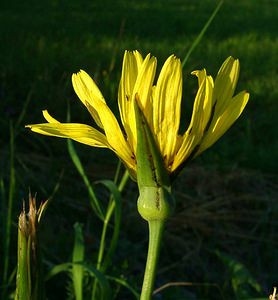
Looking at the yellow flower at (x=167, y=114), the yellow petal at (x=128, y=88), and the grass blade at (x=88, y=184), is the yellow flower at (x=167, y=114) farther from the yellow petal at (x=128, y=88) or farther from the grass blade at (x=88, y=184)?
the grass blade at (x=88, y=184)

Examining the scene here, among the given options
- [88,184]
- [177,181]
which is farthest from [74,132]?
[177,181]

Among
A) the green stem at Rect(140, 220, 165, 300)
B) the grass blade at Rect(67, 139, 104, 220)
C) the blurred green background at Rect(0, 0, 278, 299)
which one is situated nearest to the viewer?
the green stem at Rect(140, 220, 165, 300)

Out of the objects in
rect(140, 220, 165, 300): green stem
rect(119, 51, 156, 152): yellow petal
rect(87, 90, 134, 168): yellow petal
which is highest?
rect(119, 51, 156, 152): yellow petal

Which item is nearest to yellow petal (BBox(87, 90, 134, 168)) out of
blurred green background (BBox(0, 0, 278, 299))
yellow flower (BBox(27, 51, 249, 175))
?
yellow flower (BBox(27, 51, 249, 175))

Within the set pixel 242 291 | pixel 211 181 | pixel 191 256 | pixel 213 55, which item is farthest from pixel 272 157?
pixel 213 55

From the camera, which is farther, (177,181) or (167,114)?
(177,181)

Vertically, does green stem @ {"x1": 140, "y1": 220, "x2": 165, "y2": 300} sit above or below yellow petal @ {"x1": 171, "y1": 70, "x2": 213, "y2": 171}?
below

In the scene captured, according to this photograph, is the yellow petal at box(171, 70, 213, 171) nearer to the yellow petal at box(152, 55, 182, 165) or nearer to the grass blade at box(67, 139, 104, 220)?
the yellow petal at box(152, 55, 182, 165)

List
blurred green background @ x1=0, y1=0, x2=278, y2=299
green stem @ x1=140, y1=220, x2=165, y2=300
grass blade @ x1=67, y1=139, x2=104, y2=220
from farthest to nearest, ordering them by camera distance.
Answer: blurred green background @ x1=0, y1=0, x2=278, y2=299 → grass blade @ x1=67, y1=139, x2=104, y2=220 → green stem @ x1=140, y1=220, x2=165, y2=300

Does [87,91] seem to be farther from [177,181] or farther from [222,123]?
[177,181]
